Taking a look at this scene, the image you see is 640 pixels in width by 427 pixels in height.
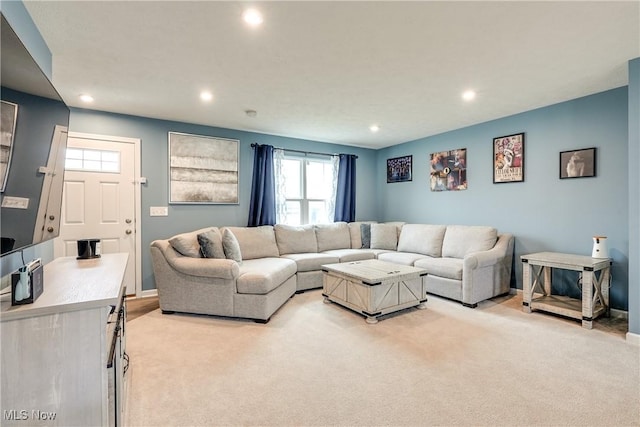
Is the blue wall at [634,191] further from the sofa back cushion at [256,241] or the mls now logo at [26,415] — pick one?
the mls now logo at [26,415]

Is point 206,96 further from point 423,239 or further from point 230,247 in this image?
point 423,239

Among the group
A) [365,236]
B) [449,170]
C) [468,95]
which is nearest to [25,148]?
[468,95]

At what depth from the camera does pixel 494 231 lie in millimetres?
3961

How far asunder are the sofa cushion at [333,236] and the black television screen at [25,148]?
11.8ft

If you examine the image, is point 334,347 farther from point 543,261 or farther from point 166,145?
point 166,145

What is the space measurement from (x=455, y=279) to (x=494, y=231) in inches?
36.1

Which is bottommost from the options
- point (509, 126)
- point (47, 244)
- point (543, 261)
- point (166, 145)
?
point (543, 261)

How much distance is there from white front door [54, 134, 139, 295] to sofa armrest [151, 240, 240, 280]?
105cm

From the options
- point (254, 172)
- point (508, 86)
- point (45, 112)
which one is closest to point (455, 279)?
point (508, 86)

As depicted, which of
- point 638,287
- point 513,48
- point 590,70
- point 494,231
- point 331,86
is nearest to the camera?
point 513,48

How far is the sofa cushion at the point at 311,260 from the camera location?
4183 millimetres

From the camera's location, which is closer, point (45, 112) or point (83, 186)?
point (45, 112)

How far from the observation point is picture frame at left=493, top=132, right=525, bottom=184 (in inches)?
155

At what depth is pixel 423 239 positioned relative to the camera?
4652 mm
